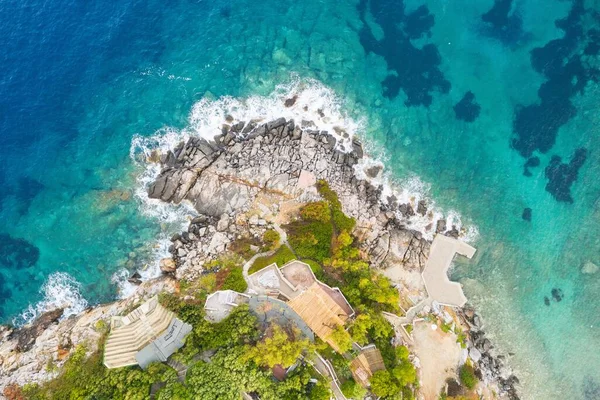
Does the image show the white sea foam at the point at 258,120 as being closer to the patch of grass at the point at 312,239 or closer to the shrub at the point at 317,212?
the shrub at the point at 317,212

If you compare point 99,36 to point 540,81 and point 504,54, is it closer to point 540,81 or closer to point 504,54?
point 504,54

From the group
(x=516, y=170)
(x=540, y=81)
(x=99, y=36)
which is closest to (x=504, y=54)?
(x=540, y=81)

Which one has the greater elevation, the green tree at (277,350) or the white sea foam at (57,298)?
the green tree at (277,350)

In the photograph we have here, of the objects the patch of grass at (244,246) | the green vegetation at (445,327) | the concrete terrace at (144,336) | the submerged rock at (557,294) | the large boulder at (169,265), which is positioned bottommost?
the concrete terrace at (144,336)

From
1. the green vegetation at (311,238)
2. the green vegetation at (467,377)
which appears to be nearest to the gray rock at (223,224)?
the green vegetation at (311,238)

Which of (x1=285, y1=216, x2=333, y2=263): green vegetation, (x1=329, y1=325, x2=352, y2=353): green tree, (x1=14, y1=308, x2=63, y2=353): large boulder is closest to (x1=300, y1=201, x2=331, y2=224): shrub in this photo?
(x1=285, y1=216, x2=333, y2=263): green vegetation

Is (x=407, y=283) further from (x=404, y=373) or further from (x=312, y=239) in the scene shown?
(x=312, y=239)
